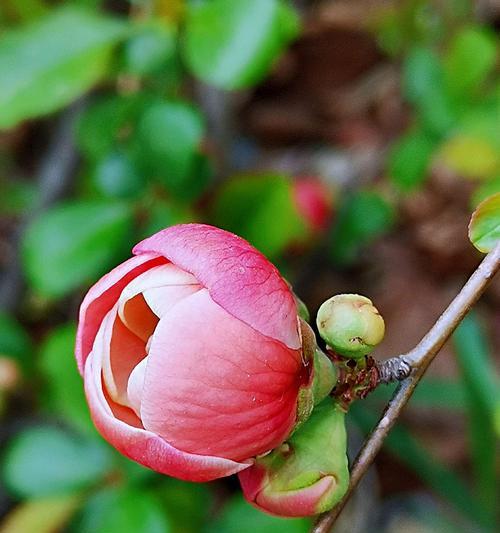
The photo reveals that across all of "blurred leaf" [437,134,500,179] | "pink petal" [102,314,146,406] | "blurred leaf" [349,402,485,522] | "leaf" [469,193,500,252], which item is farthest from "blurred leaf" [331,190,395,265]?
"pink petal" [102,314,146,406]

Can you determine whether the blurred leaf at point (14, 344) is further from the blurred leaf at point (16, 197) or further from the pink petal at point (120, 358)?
the pink petal at point (120, 358)

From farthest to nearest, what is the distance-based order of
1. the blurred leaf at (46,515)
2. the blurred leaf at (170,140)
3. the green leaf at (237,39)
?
the blurred leaf at (46,515) → the blurred leaf at (170,140) → the green leaf at (237,39)

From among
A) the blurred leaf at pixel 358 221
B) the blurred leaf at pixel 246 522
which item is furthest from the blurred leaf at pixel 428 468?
the blurred leaf at pixel 358 221

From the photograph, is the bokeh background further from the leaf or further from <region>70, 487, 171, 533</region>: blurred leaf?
the leaf

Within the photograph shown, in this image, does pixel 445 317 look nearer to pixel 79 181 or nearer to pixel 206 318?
pixel 206 318

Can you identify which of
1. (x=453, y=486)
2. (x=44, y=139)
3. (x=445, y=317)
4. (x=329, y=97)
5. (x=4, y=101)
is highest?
(x=4, y=101)

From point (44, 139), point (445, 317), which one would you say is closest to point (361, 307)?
point (445, 317)
